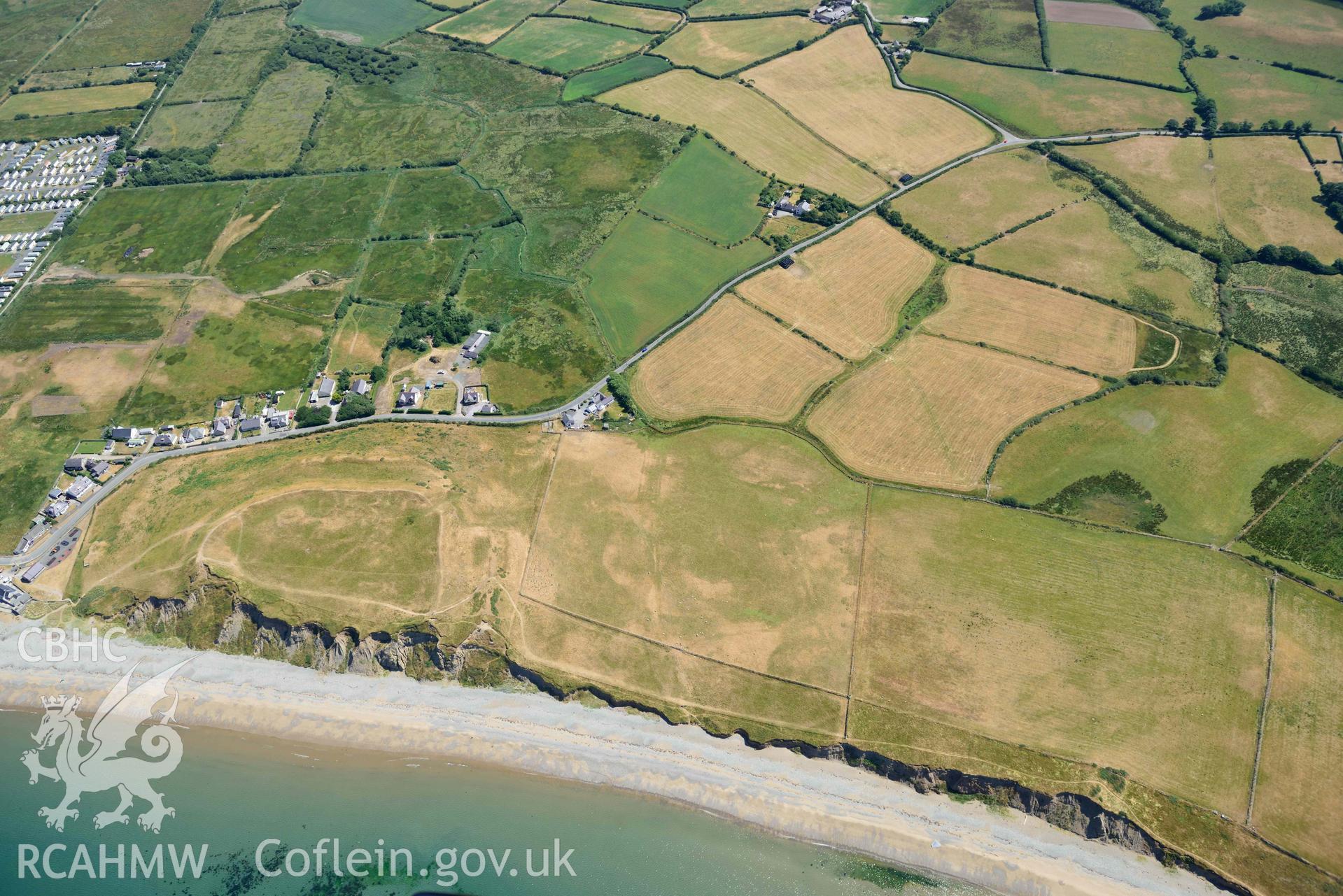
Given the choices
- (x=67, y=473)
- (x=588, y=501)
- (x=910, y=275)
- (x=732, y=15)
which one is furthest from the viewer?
(x=732, y=15)

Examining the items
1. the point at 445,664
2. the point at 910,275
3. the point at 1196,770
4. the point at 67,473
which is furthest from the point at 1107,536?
the point at 67,473

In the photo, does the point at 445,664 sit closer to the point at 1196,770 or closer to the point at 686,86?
the point at 1196,770

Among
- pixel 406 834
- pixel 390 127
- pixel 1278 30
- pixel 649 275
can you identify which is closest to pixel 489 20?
pixel 390 127

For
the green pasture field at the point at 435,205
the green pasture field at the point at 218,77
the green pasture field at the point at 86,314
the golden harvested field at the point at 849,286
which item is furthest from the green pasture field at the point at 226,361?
the green pasture field at the point at 218,77

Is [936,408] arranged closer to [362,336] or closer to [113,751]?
[362,336]

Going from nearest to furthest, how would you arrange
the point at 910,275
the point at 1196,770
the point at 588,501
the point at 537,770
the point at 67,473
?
the point at 1196,770
the point at 537,770
the point at 588,501
the point at 67,473
the point at 910,275

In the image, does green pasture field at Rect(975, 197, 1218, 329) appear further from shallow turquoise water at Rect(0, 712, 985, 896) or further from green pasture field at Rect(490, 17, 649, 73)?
green pasture field at Rect(490, 17, 649, 73)
